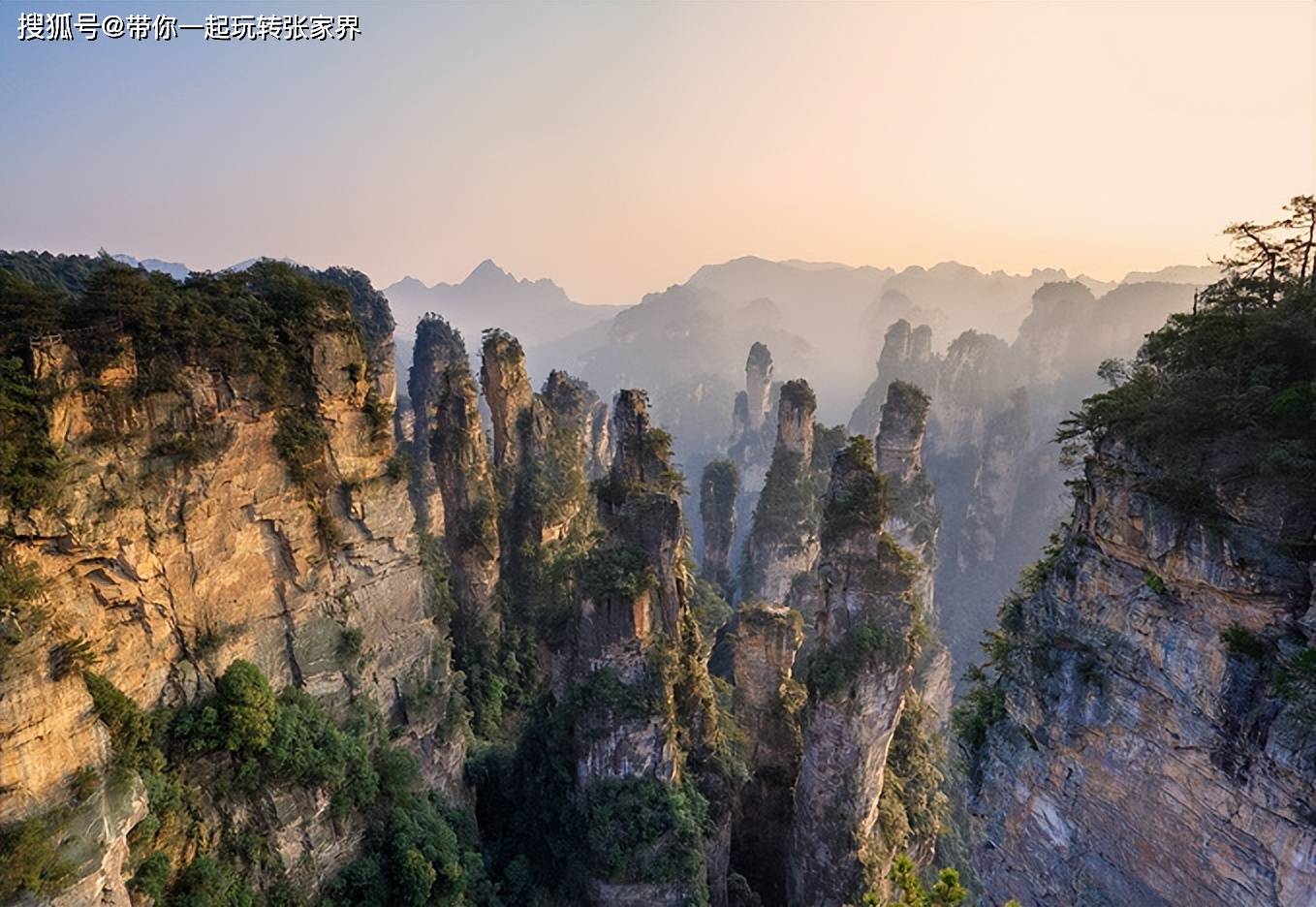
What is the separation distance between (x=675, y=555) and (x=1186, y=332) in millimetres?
14075

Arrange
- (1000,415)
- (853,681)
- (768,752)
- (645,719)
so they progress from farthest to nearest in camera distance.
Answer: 1. (1000,415)
2. (768,752)
3. (853,681)
4. (645,719)

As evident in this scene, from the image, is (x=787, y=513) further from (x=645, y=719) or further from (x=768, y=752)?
(x=645, y=719)

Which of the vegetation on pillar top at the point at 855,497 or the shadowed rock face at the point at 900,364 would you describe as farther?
the shadowed rock face at the point at 900,364

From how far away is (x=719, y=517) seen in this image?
166ft

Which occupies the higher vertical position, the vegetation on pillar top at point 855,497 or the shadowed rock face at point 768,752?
the vegetation on pillar top at point 855,497

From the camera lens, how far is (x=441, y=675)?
68.4 ft

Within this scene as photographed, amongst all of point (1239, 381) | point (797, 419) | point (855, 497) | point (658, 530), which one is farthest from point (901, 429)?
point (1239, 381)

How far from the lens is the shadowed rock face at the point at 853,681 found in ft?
65.5

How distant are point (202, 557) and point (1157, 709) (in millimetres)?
20513

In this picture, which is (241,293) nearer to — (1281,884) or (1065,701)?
(1065,701)

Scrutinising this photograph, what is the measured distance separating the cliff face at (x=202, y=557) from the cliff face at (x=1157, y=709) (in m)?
16.9

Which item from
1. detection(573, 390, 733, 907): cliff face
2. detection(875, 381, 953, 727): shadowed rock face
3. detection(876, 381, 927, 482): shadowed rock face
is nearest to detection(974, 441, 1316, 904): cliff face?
detection(573, 390, 733, 907): cliff face

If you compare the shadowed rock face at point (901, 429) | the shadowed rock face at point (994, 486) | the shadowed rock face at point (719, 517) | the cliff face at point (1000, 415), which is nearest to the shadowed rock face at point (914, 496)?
the shadowed rock face at point (901, 429)

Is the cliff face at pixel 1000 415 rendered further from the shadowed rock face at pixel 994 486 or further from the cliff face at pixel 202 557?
the cliff face at pixel 202 557
